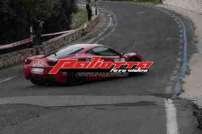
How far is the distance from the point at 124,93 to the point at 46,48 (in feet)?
47.2

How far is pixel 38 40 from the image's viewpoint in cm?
3064

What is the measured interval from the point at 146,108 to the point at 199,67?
9.42m

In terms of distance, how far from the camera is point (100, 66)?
20.0 metres

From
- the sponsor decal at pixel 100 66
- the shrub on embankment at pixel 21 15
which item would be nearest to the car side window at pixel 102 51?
the sponsor decal at pixel 100 66

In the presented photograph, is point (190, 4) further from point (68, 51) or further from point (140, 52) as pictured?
point (68, 51)

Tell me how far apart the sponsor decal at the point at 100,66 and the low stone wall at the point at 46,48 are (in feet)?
24.3

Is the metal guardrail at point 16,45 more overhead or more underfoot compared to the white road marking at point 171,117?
more underfoot

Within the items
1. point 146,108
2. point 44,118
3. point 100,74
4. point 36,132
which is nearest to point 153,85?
point 100,74

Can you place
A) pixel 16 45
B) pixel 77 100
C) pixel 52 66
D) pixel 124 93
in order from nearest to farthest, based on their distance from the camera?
pixel 77 100 < pixel 124 93 < pixel 52 66 < pixel 16 45

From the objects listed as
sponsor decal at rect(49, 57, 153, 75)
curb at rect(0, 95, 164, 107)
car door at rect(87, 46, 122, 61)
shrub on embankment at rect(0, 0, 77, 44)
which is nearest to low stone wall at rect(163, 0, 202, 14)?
shrub on embankment at rect(0, 0, 77, 44)

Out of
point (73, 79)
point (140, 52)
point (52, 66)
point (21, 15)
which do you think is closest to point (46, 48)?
point (21, 15)

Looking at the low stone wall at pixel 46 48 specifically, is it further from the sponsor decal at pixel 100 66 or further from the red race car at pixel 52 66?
the red race car at pixel 52 66

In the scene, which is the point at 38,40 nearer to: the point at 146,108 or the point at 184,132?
the point at 146,108

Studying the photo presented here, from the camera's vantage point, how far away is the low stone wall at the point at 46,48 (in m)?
27.4
